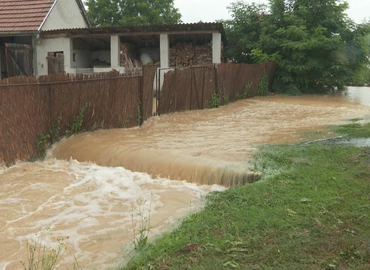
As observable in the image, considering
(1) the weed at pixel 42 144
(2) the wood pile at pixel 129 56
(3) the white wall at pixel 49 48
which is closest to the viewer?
(1) the weed at pixel 42 144

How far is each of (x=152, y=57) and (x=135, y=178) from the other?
13913 millimetres

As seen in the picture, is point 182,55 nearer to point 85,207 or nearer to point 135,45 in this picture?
point 135,45

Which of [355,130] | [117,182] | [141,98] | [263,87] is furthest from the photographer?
[263,87]

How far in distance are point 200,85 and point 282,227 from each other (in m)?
10.4

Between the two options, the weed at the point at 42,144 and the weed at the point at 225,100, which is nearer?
the weed at the point at 42,144

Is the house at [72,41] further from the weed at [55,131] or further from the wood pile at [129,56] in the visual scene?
the weed at [55,131]

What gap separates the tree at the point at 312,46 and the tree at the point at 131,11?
588 inches

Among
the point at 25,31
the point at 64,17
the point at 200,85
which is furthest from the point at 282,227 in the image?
the point at 64,17

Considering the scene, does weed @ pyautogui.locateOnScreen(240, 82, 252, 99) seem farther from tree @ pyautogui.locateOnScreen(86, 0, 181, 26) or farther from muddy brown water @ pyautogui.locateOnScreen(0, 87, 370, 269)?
tree @ pyautogui.locateOnScreen(86, 0, 181, 26)

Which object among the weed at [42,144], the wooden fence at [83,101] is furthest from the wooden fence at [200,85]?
the weed at [42,144]

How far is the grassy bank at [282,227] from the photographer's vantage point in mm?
3455

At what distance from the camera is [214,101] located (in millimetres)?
14945

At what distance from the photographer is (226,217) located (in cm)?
448

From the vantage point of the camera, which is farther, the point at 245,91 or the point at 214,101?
the point at 245,91
